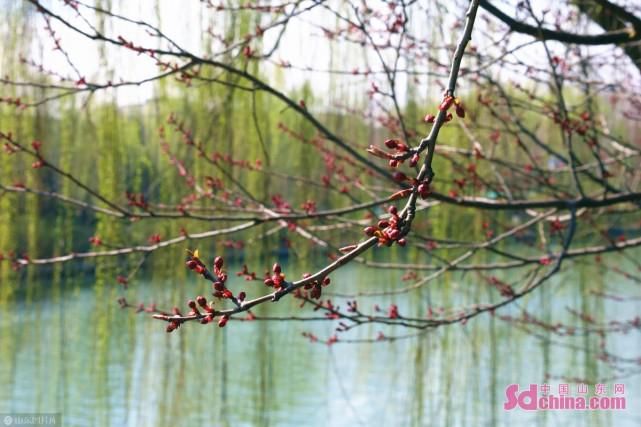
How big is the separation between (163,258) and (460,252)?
83.9 inches

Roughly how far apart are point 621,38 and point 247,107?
91.4 inches

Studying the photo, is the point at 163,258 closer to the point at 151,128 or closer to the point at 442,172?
the point at 151,128

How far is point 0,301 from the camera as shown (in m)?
3.74

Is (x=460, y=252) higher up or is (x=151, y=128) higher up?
(x=151, y=128)

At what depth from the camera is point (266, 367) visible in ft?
13.1

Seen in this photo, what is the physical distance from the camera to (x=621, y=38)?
1.82 metres

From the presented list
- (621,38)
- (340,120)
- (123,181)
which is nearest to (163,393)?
(123,181)

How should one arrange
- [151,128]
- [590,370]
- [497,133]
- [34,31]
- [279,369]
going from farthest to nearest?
[279,369], [590,370], [151,128], [34,31], [497,133]

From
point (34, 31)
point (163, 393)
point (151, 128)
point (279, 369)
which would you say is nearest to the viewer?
point (34, 31)

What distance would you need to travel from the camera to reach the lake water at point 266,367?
153 inches

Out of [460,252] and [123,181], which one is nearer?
[123,181]

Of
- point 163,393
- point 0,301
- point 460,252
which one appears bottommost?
point 163,393

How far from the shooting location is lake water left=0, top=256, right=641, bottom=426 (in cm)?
388

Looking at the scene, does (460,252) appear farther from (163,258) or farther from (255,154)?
(163,258)
